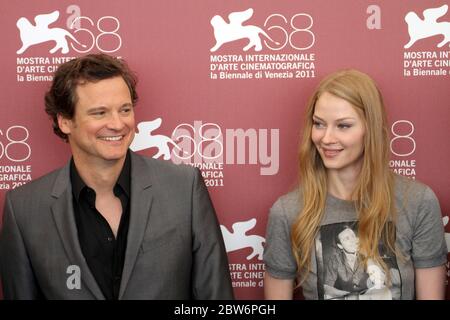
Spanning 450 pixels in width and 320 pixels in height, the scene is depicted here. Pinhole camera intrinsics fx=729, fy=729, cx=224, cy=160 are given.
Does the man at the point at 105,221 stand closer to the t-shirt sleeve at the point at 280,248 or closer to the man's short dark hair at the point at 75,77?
the man's short dark hair at the point at 75,77

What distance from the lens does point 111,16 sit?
271 cm

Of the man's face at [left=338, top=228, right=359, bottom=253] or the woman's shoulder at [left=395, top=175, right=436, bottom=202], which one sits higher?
the woman's shoulder at [left=395, top=175, right=436, bottom=202]

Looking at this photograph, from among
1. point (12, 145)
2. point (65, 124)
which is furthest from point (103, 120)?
point (12, 145)

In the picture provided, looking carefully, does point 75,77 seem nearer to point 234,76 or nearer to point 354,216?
point 234,76

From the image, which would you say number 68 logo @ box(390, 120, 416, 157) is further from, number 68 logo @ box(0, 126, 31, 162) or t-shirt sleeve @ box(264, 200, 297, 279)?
number 68 logo @ box(0, 126, 31, 162)

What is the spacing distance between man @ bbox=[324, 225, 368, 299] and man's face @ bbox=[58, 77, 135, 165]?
79cm

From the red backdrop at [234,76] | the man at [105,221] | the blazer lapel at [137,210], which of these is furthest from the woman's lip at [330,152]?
→ the blazer lapel at [137,210]

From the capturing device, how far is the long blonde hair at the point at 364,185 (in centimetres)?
242

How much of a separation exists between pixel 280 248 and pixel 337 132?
447mm

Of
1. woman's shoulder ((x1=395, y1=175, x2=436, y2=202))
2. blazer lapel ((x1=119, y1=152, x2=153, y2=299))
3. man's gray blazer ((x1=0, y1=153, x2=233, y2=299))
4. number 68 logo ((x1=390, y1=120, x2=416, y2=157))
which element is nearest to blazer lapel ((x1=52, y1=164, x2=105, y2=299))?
man's gray blazer ((x1=0, y1=153, x2=233, y2=299))

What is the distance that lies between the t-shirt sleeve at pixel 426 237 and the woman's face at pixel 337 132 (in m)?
0.29

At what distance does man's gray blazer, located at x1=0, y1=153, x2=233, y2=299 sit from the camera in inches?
91.9

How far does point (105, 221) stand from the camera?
2.38 meters
